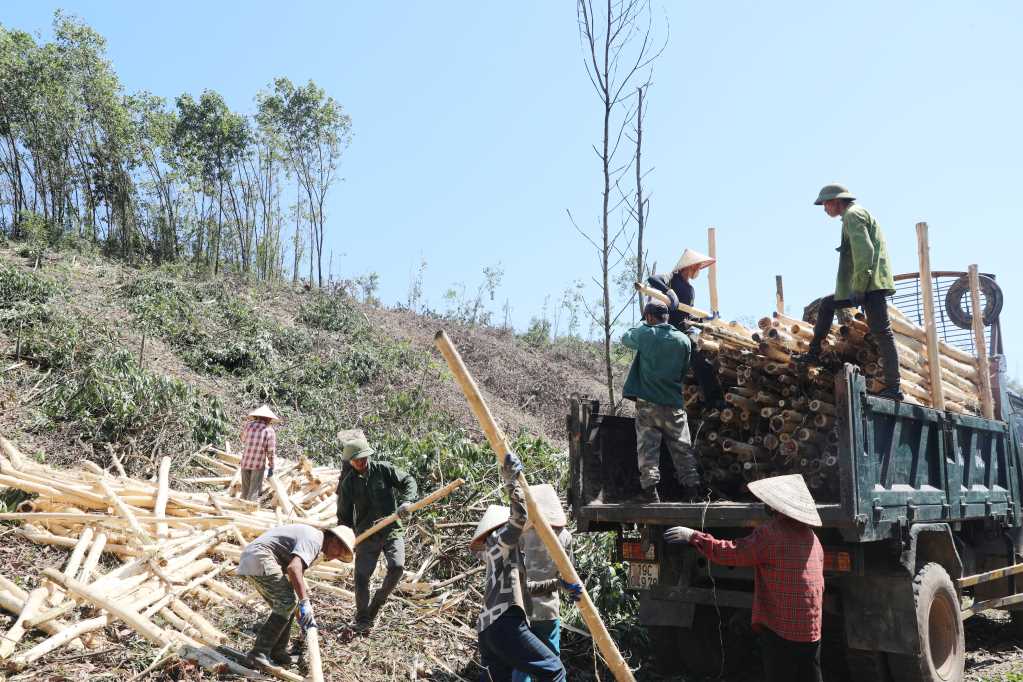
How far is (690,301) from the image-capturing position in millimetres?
7152

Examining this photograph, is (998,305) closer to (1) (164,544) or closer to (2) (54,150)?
(1) (164,544)

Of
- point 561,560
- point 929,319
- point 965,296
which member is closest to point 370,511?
point 561,560

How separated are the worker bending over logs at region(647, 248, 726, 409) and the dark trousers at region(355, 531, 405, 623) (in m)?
2.88

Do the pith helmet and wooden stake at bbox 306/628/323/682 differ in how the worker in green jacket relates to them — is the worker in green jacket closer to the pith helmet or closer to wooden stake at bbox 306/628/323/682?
the pith helmet

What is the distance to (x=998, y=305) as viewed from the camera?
7.91 m

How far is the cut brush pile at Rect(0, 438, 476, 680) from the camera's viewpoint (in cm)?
575

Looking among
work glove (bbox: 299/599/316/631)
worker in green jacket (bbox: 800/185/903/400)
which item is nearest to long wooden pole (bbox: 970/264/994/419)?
worker in green jacket (bbox: 800/185/903/400)

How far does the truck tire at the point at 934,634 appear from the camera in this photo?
17.2 ft

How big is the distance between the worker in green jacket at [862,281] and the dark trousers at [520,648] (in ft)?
Answer: 10.2

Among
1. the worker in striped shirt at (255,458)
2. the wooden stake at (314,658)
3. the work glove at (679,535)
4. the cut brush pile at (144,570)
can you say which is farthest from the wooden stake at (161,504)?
the work glove at (679,535)

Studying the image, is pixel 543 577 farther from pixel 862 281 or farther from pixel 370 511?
pixel 862 281

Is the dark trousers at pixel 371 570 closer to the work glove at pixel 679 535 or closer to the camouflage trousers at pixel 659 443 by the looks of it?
the camouflage trousers at pixel 659 443

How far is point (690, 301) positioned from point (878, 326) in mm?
1578

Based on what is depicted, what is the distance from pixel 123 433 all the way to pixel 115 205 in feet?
45.5
